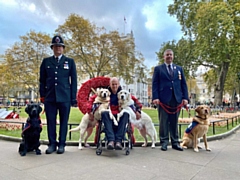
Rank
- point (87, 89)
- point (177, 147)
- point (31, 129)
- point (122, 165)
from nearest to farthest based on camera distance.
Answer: point (122, 165), point (31, 129), point (177, 147), point (87, 89)

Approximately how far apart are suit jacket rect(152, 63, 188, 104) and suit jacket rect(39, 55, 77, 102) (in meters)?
1.83

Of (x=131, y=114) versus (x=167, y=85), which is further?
(x=167, y=85)

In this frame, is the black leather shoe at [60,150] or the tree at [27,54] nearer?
the black leather shoe at [60,150]

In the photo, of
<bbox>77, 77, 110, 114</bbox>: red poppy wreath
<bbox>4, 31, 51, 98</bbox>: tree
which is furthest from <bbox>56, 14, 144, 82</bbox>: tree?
<bbox>77, 77, 110, 114</bbox>: red poppy wreath

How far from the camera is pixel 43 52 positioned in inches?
1101

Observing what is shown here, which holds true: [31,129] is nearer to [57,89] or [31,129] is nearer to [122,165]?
[57,89]

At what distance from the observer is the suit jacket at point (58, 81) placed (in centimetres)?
439

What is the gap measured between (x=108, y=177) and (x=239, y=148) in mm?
3814

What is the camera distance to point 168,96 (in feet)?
15.8

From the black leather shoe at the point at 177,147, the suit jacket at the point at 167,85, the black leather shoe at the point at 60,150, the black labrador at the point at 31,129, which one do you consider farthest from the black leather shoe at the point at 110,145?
the black leather shoe at the point at 177,147

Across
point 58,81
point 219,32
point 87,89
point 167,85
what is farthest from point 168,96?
point 219,32

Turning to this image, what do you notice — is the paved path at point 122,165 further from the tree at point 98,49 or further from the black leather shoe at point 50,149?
the tree at point 98,49

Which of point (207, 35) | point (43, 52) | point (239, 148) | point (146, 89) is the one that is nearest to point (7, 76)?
point (43, 52)

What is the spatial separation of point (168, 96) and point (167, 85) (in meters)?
0.24
